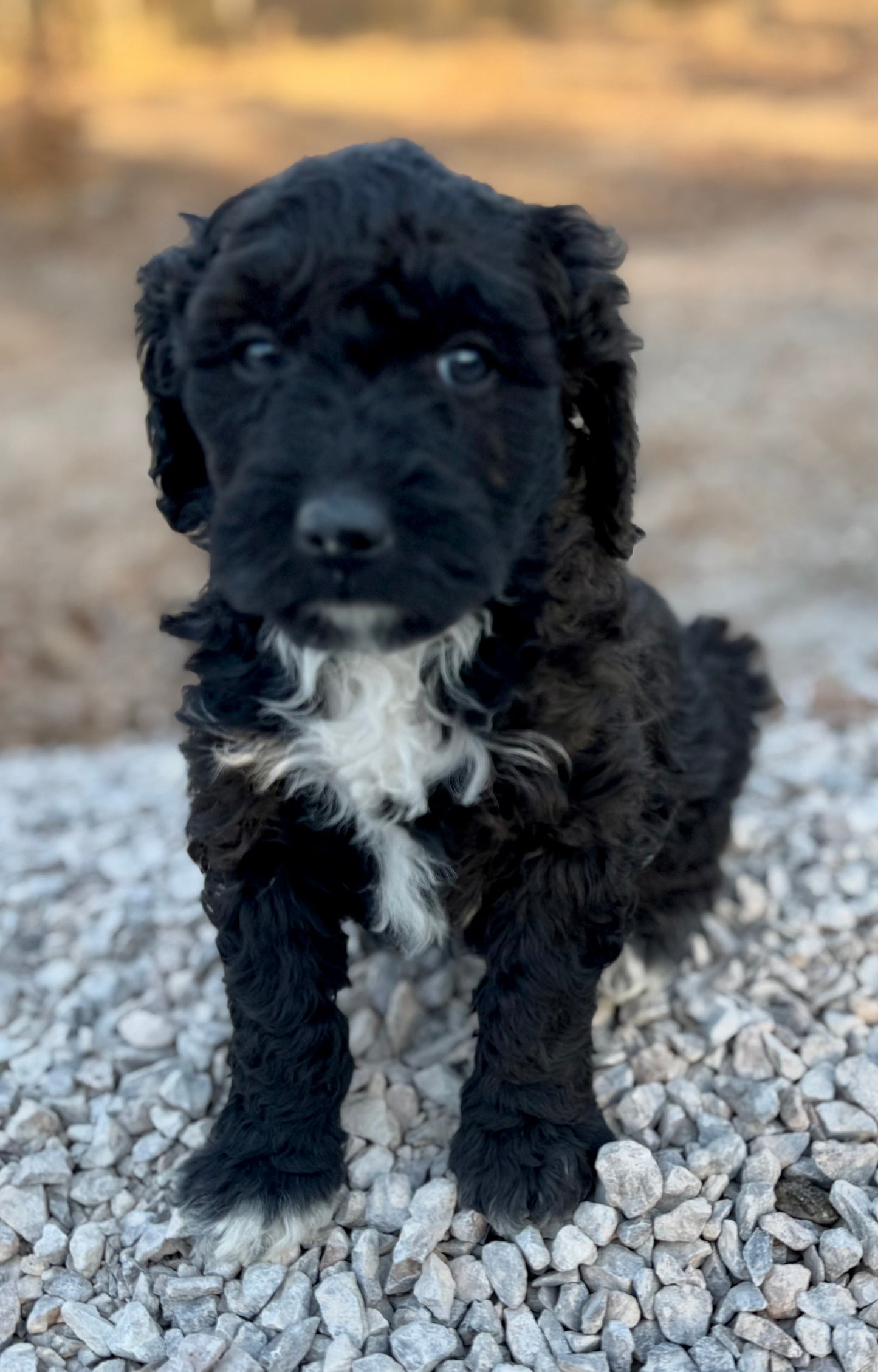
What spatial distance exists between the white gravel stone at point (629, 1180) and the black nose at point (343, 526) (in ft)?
5.81

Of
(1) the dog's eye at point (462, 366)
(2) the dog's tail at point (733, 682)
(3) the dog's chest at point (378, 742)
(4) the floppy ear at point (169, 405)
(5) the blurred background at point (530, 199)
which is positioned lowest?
(5) the blurred background at point (530, 199)

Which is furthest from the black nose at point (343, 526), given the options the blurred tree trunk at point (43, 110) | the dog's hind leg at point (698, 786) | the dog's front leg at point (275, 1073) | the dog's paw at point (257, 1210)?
the blurred tree trunk at point (43, 110)

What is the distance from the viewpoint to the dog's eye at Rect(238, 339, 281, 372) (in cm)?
256

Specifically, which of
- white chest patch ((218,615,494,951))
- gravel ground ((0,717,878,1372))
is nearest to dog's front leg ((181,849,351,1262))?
gravel ground ((0,717,878,1372))

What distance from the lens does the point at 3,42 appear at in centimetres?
1766

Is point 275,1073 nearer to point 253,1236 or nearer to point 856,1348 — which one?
point 253,1236

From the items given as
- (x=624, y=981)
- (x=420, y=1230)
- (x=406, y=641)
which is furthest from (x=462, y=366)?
(x=624, y=981)

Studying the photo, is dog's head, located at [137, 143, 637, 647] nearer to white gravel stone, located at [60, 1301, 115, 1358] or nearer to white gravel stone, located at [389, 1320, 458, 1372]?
white gravel stone, located at [389, 1320, 458, 1372]

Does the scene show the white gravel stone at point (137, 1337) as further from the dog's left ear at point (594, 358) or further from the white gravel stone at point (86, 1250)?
the dog's left ear at point (594, 358)

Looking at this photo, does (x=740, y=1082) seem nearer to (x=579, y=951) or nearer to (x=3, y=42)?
(x=579, y=951)

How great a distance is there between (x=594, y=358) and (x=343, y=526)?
2.76 ft

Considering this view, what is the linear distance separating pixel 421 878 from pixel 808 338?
1243cm

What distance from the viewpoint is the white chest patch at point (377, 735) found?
2.87 metres

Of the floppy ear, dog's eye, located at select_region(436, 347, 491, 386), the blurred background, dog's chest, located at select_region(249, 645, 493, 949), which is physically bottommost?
the blurred background
